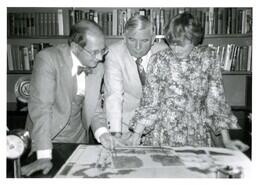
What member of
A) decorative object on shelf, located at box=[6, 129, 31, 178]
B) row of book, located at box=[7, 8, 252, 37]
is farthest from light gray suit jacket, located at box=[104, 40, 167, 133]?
row of book, located at box=[7, 8, 252, 37]

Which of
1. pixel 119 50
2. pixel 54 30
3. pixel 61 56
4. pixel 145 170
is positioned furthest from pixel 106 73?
pixel 54 30

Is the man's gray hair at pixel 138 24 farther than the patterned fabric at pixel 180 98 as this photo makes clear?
Yes

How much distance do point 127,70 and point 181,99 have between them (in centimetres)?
49

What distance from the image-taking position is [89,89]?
184 centimetres

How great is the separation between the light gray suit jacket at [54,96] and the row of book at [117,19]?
1584mm

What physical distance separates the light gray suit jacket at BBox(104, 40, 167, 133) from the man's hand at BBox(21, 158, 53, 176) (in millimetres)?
658

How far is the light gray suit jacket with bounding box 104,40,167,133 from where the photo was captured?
1975mm

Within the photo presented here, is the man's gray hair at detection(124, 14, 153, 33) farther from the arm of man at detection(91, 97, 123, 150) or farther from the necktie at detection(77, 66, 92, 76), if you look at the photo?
the arm of man at detection(91, 97, 123, 150)

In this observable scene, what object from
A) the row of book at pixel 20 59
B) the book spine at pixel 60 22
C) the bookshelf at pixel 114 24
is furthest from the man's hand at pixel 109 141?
the row of book at pixel 20 59

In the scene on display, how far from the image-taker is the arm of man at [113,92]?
6.30ft

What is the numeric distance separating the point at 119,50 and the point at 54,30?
152 cm

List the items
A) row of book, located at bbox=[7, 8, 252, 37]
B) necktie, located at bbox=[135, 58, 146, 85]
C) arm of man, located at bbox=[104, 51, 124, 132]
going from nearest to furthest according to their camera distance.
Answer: arm of man, located at bbox=[104, 51, 124, 132] → necktie, located at bbox=[135, 58, 146, 85] → row of book, located at bbox=[7, 8, 252, 37]

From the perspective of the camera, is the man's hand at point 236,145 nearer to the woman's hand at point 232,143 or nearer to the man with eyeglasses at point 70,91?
the woman's hand at point 232,143
